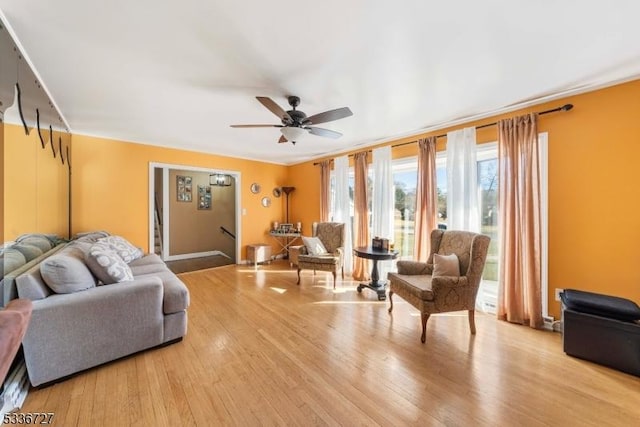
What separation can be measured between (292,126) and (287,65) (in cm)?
63

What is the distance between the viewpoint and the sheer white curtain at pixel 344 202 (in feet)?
15.4

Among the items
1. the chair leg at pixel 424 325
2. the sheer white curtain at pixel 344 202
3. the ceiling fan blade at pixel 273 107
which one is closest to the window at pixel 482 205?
the sheer white curtain at pixel 344 202

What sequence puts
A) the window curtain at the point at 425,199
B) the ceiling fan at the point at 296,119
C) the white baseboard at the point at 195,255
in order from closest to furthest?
1. the ceiling fan at the point at 296,119
2. the window curtain at the point at 425,199
3. the white baseboard at the point at 195,255

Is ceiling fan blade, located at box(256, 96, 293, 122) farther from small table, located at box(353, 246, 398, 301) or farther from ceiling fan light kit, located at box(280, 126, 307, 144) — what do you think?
small table, located at box(353, 246, 398, 301)

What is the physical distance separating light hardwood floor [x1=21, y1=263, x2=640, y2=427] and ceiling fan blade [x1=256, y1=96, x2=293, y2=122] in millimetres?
2146

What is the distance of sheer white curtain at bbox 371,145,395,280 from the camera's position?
13.2 ft

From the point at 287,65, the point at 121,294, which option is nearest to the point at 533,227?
the point at 287,65

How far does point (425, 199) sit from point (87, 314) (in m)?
3.74


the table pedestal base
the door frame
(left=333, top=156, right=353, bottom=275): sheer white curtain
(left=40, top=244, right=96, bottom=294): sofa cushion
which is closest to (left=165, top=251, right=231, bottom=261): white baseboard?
the door frame

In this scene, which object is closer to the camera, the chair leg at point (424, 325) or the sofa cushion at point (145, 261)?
the chair leg at point (424, 325)

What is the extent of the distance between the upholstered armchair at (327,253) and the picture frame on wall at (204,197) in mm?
3625

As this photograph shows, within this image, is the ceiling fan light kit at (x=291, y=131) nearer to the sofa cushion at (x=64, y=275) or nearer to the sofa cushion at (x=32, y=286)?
the sofa cushion at (x=64, y=275)

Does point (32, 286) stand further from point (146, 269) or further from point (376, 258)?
point (376, 258)

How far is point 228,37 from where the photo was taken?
1.66 metres
